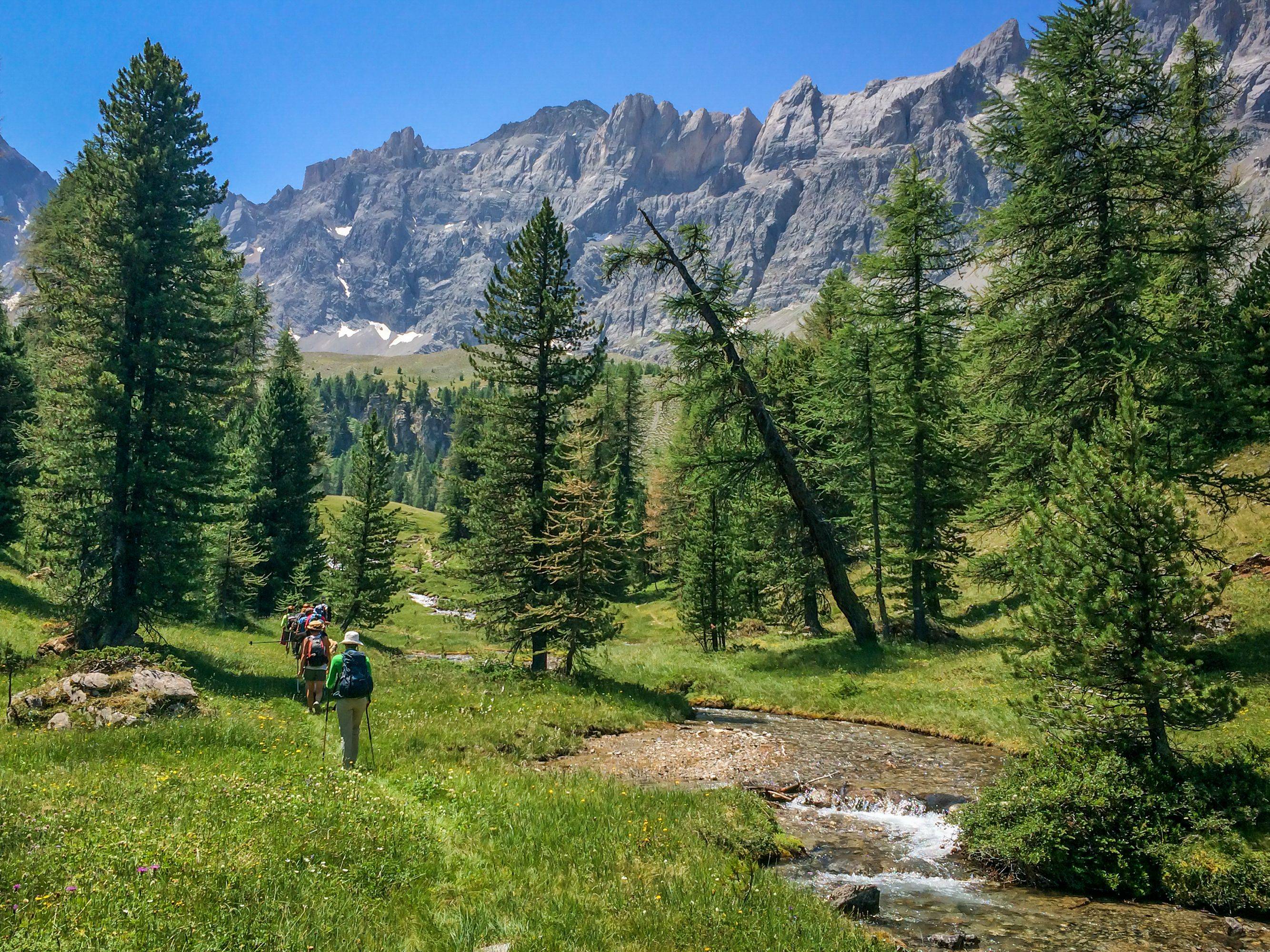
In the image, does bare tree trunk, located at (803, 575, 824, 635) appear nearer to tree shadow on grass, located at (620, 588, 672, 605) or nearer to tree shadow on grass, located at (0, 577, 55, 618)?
tree shadow on grass, located at (0, 577, 55, 618)

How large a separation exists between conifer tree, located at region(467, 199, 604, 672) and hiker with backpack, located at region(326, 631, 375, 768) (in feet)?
37.4

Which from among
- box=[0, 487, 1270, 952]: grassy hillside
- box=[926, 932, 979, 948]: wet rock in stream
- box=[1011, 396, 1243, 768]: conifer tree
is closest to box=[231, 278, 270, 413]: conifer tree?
box=[0, 487, 1270, 952]: grassy hillside

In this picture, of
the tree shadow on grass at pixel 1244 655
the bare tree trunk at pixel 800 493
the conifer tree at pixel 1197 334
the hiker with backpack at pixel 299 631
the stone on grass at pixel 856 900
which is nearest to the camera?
the stone on grass at pixel 856 900

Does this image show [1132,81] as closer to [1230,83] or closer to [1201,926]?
[1230,83]

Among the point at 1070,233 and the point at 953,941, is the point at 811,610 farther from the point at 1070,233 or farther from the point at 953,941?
the point at 953,941

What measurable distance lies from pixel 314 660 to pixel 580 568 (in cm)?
725

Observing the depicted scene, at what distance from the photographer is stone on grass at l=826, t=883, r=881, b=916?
7898mm

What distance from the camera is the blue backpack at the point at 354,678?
35.6 ft

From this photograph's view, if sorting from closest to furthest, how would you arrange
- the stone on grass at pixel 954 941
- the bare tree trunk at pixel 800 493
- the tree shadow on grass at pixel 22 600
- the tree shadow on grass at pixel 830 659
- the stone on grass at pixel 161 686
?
the stone on grass at pixel 954 941, the stone on grass at pixel 161 686, the tree shadow on grass at pixel 830 659, the tree shadow on grass at pixel 22 600, the bare tree trunk at pixel 800 493

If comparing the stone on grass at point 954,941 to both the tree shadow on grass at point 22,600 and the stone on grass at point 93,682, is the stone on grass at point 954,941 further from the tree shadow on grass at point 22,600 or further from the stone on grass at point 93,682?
the tree shadow on grass at point 22,600

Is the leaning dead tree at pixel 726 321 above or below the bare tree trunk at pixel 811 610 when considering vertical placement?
above

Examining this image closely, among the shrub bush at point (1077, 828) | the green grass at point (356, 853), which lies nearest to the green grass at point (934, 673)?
the shrub bush at point (1077, 828)

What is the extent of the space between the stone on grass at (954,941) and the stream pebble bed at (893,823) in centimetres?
7

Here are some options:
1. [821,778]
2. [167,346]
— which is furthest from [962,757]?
[167,346]
